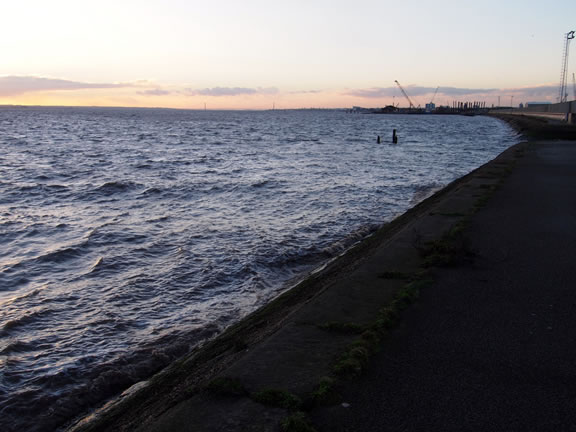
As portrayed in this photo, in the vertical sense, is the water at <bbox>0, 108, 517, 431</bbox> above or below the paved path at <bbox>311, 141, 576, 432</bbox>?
below

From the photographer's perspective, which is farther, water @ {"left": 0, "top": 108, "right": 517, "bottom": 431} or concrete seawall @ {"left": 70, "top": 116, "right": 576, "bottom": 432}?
water @ {"left": 0, "top": 108, "right": 517, "bottom": 431}

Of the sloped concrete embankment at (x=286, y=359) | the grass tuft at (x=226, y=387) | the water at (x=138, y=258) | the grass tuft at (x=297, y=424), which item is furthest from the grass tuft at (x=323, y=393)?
the water at (x=138, y=258)

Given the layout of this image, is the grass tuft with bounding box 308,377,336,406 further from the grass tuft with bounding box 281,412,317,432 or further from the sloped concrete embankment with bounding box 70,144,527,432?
the grass tuft with bounding box 281,412,317,432

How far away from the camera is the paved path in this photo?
3.52 m

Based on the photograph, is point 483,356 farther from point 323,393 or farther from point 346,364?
point 323,393

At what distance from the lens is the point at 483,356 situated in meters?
4.46

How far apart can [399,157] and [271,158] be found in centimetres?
978

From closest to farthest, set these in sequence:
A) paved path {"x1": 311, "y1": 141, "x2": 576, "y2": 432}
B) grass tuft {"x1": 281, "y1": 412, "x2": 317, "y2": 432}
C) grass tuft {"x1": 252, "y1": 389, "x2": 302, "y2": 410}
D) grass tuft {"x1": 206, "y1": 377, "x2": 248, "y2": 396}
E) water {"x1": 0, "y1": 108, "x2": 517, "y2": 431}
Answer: grass tuft {"x1": 281, "y1": 412, "x2": 317, "y2": 432} < paved path {"x1": 311, "y1": 141, "x2": 576, "y2": 432} < grass tuft {"x1": 252, "y1": 389, "x2": 302, "y2": 410} < grass tuft {"x1": 206, "y1": 377, "x2": 248, "y2": 396} < water {"x1": 0, "y1": 108, "x2": 517, "y2": 431}

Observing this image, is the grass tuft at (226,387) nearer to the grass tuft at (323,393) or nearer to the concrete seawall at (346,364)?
the concrete seawall at (346,364)

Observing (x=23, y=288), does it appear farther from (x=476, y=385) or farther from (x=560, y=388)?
(x=560, y=388)

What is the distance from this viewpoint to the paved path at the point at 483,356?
11.6ft

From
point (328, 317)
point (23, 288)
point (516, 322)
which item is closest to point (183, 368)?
point (328, 317)

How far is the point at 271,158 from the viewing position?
3588 centimetres

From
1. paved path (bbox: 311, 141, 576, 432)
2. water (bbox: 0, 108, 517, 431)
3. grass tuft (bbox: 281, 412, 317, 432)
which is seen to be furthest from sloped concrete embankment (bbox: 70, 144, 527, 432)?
water (bbox: 0, 108, 517, 431)
